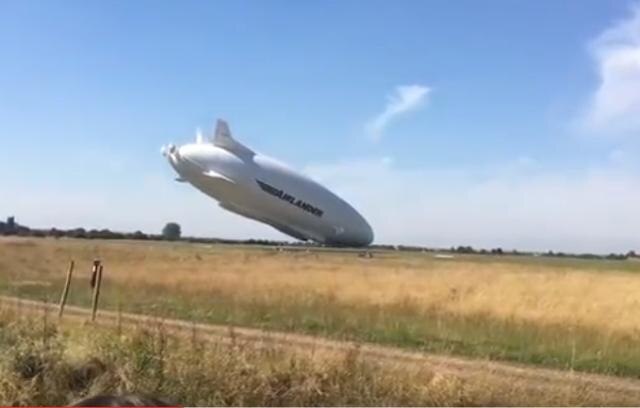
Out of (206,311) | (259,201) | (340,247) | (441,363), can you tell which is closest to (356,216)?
(340,247)

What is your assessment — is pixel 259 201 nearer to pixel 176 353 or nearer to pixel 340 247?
pixel 340 247

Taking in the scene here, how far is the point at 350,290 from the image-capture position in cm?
3647

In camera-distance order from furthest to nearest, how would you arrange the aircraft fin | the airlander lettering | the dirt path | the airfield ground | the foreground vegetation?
the airlander lettering < the aircraft fin < the airfield ground < the dirt path < the foreground vegetation

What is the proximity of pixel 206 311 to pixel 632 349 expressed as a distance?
410 inches

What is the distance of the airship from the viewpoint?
13838 cm

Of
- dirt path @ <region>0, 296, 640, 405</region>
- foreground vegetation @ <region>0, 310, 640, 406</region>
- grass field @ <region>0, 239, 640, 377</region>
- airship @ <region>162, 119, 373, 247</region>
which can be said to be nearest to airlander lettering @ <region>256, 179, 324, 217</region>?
airship @ <region>162, 119, 373, 247</region>

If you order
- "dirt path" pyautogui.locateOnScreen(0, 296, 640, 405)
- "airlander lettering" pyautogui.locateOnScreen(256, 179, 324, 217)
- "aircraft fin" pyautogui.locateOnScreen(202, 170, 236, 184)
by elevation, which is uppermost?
"aircraft fin" pyautogui.locateOnScreen(202, 170, 236, 184)

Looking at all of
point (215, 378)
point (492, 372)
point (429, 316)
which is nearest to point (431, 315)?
point (429, 316)

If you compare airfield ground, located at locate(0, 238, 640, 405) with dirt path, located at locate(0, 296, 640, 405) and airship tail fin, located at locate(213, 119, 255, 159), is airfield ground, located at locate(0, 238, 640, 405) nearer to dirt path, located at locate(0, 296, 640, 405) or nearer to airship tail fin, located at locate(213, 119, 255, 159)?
dirt path, located at locate(0, 296, 640, 405)

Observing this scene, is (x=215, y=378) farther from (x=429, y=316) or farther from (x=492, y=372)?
(x=429, y=316)

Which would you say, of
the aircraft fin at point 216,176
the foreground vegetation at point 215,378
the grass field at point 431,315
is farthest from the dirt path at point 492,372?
the aircraft fin at point 216,176

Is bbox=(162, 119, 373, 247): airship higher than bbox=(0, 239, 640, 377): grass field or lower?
higher

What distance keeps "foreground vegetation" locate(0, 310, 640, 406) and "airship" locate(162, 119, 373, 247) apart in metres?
127

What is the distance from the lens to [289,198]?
141625mm
